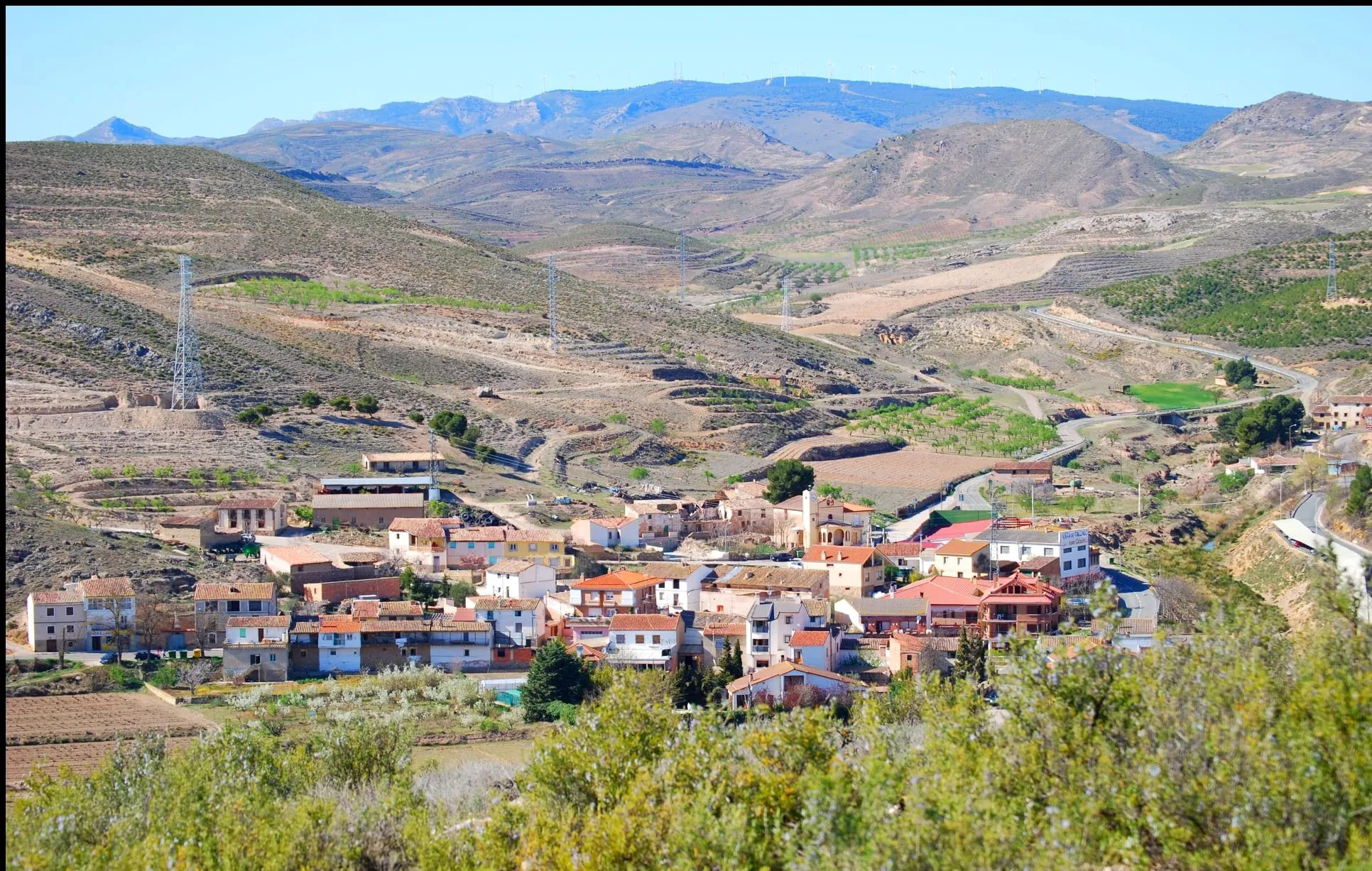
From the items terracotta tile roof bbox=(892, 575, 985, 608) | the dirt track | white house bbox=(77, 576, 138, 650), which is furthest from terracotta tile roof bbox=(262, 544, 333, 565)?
the dirt track

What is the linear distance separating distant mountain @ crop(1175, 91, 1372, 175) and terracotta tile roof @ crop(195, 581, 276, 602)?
5635 inches

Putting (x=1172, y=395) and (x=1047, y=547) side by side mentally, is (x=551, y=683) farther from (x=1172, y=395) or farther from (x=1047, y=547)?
(x=1172, y=395)

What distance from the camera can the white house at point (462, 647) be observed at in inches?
1214

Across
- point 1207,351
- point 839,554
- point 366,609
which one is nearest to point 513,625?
point 366,609

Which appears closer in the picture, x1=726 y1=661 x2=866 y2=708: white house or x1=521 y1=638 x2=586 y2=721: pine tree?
x1=521 y1=638 x2=586 y2=721: pine tree

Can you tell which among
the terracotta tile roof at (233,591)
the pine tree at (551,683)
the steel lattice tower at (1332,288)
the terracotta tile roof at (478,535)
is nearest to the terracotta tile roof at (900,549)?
the terracotta tile roof at (478,535)

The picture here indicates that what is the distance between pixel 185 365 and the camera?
5041cm

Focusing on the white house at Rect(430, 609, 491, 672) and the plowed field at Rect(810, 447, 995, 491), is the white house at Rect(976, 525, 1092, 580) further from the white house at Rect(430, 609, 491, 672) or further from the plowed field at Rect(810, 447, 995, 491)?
the plowed field at Rect(810, 447, 995, 491)

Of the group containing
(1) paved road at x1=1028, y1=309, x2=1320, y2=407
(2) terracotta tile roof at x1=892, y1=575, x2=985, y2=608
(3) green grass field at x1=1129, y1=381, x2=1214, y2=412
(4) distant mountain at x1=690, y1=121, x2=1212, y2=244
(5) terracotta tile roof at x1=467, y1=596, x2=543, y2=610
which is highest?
(4) distant mountain at x1=690, y1=121, x2=1212, y2=244

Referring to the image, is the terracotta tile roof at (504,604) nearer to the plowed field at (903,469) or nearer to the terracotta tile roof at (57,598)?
the terracotta tile roof at (57,598)

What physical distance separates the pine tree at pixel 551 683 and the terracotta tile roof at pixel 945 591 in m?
8.01

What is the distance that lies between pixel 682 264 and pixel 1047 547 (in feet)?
275

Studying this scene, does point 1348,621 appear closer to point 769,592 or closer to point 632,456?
point 769,592

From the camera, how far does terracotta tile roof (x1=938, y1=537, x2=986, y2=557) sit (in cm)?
3675
